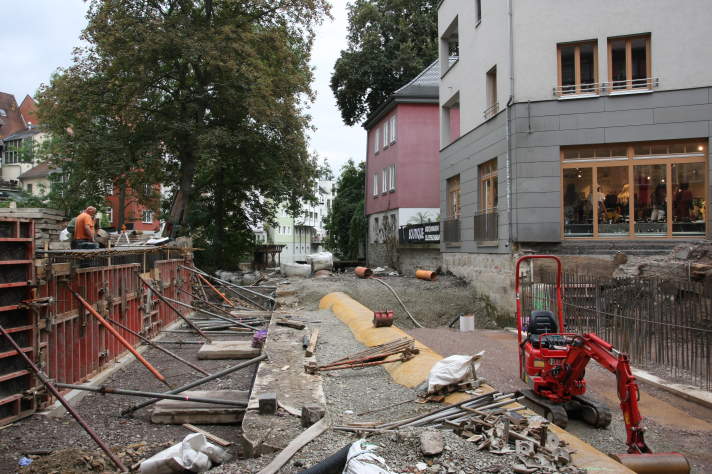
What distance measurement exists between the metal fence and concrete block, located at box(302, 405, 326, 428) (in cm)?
577

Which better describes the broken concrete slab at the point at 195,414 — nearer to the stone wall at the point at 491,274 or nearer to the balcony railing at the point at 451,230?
the stone wall at the point at 491,274

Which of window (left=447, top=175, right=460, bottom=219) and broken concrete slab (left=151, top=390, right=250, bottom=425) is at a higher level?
window (left=447, top=175, right=460, bottom=219)

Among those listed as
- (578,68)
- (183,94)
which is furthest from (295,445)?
(183,94)

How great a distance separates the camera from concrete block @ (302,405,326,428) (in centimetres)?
635

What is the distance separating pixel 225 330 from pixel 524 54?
11608mm

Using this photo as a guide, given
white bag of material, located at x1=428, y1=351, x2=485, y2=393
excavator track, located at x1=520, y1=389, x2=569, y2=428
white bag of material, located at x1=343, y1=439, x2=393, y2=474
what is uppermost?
white bag of material, located at x1=428, y1=351, x2=485, y2=393

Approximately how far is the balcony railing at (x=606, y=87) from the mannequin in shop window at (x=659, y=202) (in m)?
2.67

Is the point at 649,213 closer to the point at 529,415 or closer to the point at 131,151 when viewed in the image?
the point at 529,415

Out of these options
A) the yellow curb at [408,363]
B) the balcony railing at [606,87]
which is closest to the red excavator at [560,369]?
the yellow curb at [408,363]

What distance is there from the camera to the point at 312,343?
11094 millimetres

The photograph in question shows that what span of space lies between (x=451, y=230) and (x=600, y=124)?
7.99m

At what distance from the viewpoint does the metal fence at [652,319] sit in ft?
28.3

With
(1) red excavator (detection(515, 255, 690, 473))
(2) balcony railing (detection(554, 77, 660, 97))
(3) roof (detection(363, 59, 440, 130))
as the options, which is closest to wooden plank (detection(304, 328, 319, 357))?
(1) red excavator (detection(515, 255, 690, 473))

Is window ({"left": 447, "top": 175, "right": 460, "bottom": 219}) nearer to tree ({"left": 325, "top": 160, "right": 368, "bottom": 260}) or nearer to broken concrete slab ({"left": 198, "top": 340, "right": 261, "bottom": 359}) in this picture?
broken concrete slab ({"left": 198, "top": 340, "right": 261, "bottom": 359})
